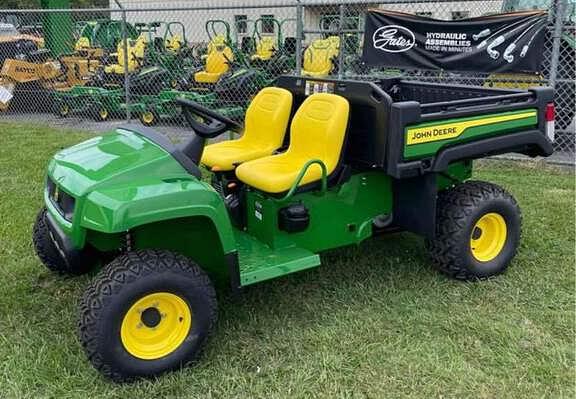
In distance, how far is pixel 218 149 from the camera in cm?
386

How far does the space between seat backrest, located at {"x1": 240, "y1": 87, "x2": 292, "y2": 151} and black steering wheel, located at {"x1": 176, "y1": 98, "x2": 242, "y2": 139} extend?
37cm

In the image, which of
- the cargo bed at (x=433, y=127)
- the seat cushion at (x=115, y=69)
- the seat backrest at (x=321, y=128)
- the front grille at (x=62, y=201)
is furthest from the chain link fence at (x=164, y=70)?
the front grille at (x=62, y=201)

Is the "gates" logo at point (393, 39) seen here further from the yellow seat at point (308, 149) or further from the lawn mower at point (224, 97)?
the yellow seat at point (308, 149)

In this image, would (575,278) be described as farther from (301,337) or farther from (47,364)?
(47,364)

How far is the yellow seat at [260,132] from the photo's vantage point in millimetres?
3750

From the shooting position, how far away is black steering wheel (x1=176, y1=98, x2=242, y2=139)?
10.6ft

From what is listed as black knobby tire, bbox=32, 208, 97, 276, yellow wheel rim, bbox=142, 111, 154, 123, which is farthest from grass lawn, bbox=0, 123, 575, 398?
yellow wheel rim, bbox=142, 111, 154, 123

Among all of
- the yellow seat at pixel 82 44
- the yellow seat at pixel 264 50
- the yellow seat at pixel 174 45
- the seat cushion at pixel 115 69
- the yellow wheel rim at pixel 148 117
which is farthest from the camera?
the yellow seat at pixel 82 44

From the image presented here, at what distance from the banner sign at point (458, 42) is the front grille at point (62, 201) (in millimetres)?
4934

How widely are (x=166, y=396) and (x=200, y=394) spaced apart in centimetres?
14

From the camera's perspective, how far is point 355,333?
316 centimetres

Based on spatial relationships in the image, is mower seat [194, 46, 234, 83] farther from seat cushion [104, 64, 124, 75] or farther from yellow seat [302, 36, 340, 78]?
seat cushion [104, 64, 124, 75]

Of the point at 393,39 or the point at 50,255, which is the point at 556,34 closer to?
the point at 393,39

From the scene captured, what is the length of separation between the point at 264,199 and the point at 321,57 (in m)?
6.57
